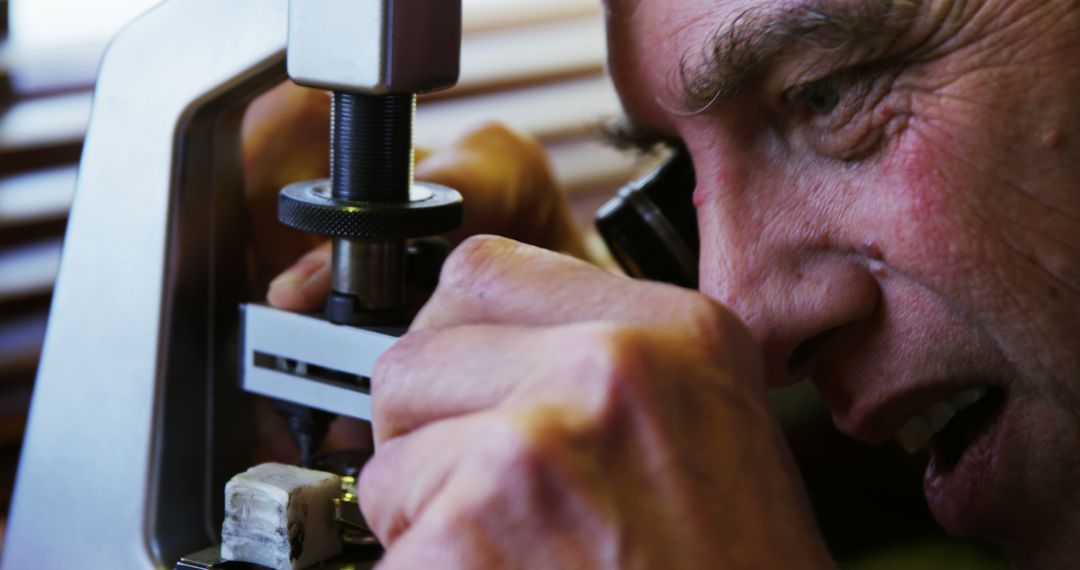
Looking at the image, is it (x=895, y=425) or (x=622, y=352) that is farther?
(x=895, y=425)

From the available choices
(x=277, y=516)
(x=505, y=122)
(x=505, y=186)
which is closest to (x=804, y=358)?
(x=277, y=516)

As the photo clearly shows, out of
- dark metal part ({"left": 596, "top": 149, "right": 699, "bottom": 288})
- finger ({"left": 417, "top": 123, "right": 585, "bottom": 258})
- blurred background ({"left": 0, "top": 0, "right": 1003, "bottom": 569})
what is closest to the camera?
dark metal part ({"left": 596, "top": 149, "right": 699, "bottom": 288})

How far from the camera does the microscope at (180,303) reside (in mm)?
816

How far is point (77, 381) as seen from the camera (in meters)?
0.91

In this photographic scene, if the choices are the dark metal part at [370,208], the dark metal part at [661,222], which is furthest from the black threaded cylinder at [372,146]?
the dark metal part at [661,222]

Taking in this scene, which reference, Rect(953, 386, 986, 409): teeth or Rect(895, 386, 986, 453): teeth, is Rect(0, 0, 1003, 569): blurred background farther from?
Rect(953, 386, 986, 409): teeth

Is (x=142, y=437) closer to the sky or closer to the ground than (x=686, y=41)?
closer to the ground

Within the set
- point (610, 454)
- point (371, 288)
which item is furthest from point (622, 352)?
point (371, 288)

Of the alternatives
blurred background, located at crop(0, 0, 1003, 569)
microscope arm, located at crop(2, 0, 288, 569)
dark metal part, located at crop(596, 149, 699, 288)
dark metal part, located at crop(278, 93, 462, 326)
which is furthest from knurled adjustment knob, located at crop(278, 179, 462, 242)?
dark metal part, located at crop(596, 149, 699, 288)

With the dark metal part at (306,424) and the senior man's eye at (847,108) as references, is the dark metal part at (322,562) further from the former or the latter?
the senior man's eye at (847,108)

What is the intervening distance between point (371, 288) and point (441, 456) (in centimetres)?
20

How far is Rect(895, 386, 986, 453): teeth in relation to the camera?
2.89ft

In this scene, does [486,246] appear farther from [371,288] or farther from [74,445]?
[74,445]

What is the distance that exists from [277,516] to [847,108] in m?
0.42
